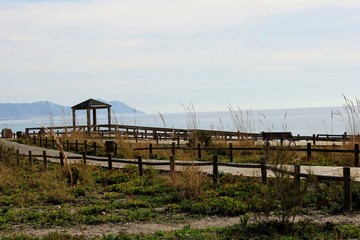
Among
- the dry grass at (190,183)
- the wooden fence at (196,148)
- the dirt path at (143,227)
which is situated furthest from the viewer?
the wooden fence at (196,148)

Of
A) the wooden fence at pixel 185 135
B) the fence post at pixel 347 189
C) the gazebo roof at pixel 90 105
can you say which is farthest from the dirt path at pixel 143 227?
the gazebo roof at pixel 90 105

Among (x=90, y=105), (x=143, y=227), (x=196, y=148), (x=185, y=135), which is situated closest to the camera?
(x=143, y=227)

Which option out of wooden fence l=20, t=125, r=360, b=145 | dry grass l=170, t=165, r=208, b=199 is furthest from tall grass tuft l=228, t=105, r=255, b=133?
dry grass l=170, t=165, r=208, b=199

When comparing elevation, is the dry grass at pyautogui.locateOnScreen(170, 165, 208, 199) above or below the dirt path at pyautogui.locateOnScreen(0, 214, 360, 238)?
above

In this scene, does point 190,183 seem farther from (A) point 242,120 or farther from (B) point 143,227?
(A) point 242,120

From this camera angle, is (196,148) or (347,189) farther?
(196,148)

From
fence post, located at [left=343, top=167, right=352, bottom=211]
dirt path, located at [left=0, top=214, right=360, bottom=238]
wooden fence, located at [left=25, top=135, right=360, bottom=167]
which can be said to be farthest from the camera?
wooden fence, located at [left=25, top=135, right=360, bottom=167]

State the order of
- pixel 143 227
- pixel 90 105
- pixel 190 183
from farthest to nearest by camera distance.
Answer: pixel 90 105
pixel 190 183
pixel 143 227

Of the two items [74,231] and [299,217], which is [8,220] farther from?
[299,217]

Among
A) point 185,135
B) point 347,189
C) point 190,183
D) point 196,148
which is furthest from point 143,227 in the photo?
point 185,135

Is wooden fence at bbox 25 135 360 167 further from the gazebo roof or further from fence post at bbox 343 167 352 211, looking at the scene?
the gazebo roof

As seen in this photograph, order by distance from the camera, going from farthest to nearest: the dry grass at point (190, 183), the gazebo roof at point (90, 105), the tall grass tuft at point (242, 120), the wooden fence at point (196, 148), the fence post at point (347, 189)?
1. the gazebo roof at point (90, 105)
2. the tall grass tuft at point (242, 120)
3. the wooden fence at point (196, 148)
4. the dry grass at point (190, 183)
5. the fence post at point (347, 189)

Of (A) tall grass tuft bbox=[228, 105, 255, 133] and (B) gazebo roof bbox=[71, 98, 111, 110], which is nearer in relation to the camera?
(A) tall grass tuft bbox=[228, 105, 255, 133]

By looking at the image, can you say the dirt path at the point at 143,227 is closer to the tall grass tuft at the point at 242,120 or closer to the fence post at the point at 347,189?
the fence post at the point at 347,189
